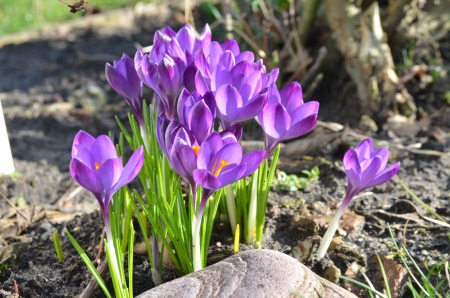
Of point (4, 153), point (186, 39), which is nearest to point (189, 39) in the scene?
point (186, 39)

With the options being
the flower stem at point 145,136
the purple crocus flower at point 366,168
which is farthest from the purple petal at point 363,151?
the flower stem at point 145,136

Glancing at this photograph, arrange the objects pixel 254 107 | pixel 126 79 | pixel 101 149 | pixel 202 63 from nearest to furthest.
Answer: pixel 101 149 → pixel 254 107 → pixel 202 63 → pixel 126 79

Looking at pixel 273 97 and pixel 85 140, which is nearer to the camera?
pixel 85 140

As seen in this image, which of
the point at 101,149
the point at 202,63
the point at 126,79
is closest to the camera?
the point at 101,149

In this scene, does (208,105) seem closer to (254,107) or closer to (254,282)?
(254,107)

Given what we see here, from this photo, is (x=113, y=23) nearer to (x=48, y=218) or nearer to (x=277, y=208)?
(x=48, y=218)

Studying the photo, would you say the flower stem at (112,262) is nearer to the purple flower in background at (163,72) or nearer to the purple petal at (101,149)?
the purple petal at (101,149)
